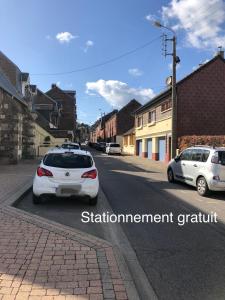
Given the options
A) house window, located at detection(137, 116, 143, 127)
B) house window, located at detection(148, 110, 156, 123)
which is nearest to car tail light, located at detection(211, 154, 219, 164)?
house window, located at detection(148, 110, 156, 123)

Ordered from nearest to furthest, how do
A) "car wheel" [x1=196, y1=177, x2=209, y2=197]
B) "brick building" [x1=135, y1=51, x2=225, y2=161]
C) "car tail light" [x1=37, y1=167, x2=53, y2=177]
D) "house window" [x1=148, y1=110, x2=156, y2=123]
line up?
"car tail light" [x1=37, y1=167, x2=53, y2=177] → "car wheel" [x1=196, y1=177, x2=209, y2=197] → "brick building" [x1=135, y1=51, x2=225, y2=161] → "house window" [x1=148, y1=110, x2=156, y2=123]

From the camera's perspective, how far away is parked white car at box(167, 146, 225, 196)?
12653mm

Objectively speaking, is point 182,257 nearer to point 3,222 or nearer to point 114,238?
point 114,238

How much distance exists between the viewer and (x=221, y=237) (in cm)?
745

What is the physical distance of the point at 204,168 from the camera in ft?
43.5

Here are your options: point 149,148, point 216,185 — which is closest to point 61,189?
point 216,185

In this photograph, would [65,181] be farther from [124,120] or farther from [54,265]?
[124,120]

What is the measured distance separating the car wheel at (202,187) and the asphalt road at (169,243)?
90cm

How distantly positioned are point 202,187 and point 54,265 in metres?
8.63

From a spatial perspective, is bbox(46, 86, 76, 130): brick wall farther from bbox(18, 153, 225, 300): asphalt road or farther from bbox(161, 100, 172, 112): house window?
bbox(18, 153, 225, 300): asphalt road

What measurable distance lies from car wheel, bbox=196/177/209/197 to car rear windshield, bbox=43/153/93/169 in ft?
13.9

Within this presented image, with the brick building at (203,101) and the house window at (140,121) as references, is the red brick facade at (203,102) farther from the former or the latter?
the house window at (140,121)

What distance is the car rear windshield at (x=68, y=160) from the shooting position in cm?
1047

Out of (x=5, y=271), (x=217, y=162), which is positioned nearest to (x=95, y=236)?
(x=5, y=271)
